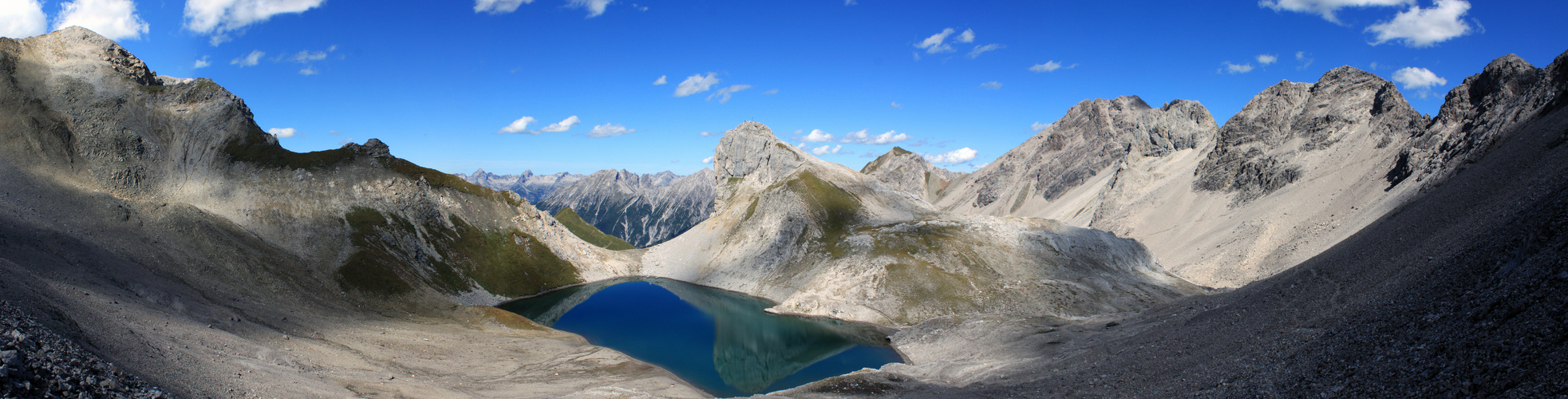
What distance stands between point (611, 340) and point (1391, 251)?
231 ft

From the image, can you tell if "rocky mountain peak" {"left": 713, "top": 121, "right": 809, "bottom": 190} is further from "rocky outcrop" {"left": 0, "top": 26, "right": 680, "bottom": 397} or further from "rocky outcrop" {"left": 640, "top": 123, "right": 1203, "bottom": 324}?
"rocky outcrop" {"left": 0, "top": 26, "right": 680, "bottom": 397}

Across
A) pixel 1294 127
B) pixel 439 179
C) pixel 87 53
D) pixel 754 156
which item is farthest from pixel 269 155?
pixel 1294 127

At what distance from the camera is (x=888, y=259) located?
310 ft

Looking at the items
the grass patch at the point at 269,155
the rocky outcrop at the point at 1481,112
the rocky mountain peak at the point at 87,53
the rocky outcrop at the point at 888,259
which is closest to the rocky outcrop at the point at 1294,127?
the rocky outcrop at the point at 1481,112

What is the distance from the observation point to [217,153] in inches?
3622

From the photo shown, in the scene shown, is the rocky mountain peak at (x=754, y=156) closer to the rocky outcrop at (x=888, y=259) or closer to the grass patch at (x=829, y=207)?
the rocky outcrop at (x=888, y=259)

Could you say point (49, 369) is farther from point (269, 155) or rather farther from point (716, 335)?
point (269, 155)

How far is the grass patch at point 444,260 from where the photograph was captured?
8025cm

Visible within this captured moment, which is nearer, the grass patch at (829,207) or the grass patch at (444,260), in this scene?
the grass patch at (444,260)

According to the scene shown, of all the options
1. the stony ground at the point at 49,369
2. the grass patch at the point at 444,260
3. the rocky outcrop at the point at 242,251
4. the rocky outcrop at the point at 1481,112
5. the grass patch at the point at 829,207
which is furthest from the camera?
the grass patch at the point at 829,207

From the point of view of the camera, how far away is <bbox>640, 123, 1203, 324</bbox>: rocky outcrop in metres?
82.5

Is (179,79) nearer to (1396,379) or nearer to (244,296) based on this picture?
(244,296)

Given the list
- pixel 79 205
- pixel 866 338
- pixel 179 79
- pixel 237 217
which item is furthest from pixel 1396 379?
pixel 179 79

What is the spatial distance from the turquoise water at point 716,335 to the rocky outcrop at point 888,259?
20.0 ft
